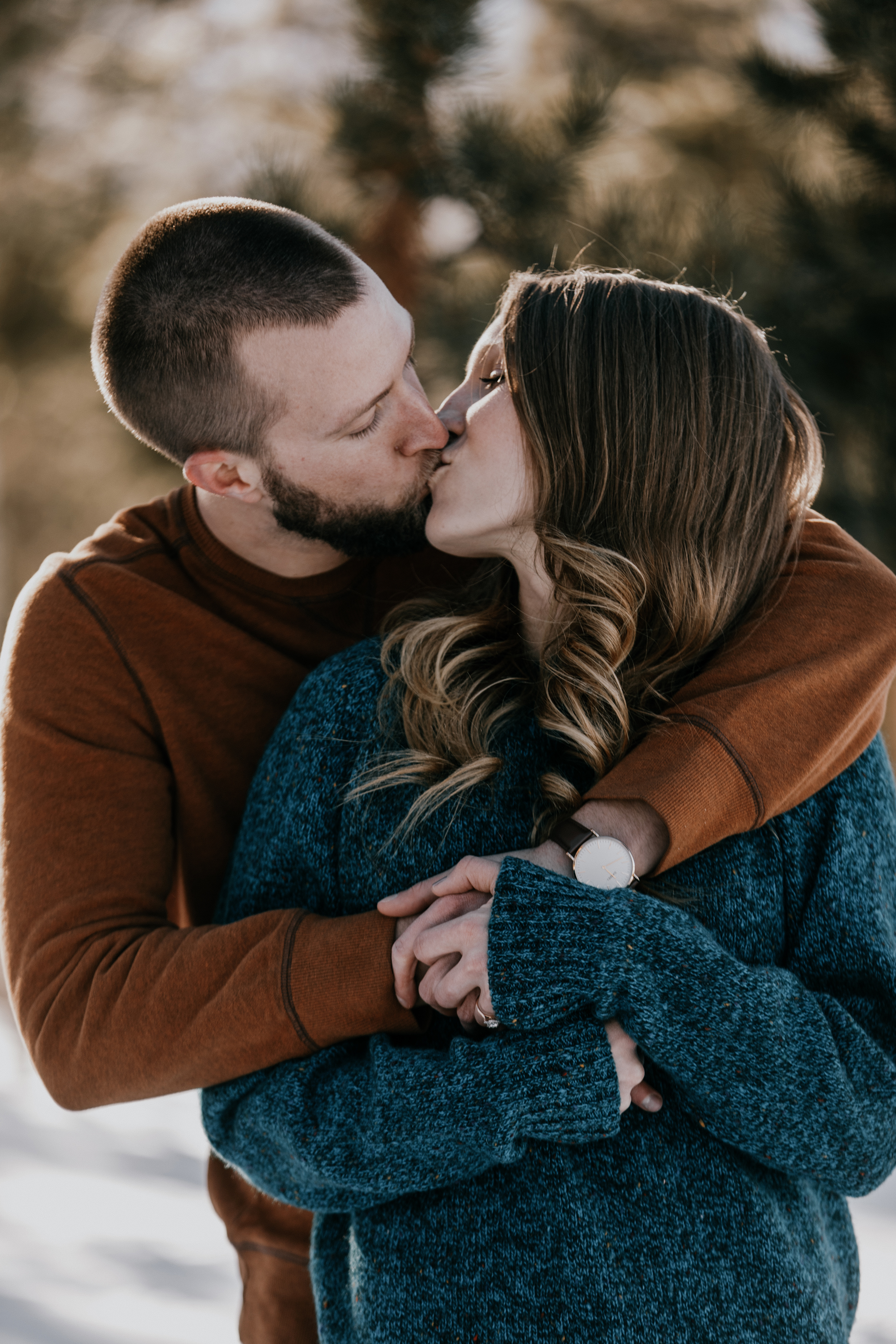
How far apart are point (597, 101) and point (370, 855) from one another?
5.86 feet

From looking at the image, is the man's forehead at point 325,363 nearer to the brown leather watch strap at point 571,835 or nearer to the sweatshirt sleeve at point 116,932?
the sweatshirt sleeve at point 116,932

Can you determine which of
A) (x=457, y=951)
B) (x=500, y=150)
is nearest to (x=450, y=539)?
(x=457, y=951)

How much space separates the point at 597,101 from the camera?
7.39 ft

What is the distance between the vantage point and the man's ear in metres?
1.55

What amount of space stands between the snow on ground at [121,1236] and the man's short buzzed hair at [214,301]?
1454 mm

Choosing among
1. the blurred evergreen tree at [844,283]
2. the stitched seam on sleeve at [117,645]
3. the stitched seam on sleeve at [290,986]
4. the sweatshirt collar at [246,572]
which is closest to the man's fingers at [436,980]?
the stitched seam on sleeve at [290,986]

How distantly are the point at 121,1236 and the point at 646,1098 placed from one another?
4.46 ft

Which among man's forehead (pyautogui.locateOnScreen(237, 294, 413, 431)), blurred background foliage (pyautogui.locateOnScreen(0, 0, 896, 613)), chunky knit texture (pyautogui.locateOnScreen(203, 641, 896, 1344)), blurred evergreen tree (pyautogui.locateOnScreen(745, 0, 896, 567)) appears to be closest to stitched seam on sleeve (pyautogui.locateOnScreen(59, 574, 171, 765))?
chunky knit texture (pyautogui.locateOnScreen(203, 641, 896, 1344))

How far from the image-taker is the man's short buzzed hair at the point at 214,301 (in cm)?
151

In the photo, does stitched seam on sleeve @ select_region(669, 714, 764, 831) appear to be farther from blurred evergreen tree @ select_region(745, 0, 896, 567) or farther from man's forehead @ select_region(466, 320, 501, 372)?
blurred evergreen tree @ select_region(745, 0, 896, 567)

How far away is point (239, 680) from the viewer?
1483 millimetres

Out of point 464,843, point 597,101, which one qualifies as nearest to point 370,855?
point 464,843

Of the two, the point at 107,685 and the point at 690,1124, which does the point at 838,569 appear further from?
the point at 107,685

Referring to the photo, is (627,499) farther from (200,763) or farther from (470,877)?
(200,763)
